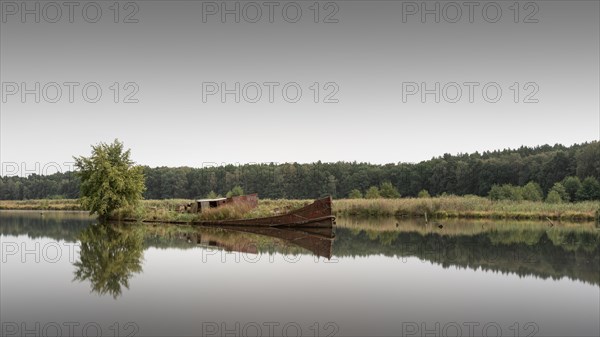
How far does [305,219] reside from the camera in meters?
33.0

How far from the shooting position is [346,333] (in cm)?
817

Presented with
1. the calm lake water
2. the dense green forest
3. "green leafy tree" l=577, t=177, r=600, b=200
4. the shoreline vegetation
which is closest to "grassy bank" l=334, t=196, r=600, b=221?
the shoreline vegetation

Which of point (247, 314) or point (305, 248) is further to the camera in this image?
point (305, 248)

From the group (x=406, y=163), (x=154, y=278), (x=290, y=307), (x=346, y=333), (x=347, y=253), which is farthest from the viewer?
(x=406, y=163)

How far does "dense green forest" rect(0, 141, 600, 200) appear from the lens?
83.1 metres

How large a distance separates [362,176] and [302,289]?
3954 inches

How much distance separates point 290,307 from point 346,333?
2.10 m

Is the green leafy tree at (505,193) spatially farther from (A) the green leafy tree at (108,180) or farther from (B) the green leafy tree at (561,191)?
(A) the green leafy tree at (108,180)

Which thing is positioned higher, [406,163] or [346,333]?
[406,163]

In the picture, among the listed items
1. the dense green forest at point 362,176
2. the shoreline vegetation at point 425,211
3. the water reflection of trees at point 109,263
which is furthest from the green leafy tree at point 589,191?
the water reflection of trees at point 109,263

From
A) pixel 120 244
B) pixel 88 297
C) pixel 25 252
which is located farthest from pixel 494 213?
pixel 88 297

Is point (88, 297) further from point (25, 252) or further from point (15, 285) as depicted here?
point (25, 252)

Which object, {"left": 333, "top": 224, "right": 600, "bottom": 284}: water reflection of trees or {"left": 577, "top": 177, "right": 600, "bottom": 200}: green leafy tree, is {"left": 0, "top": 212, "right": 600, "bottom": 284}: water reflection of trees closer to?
{"left": 333, "top": 224, "right": 600, "bottom": 284}: water reflection of trees

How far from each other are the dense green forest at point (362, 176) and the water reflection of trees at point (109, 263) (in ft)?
234
